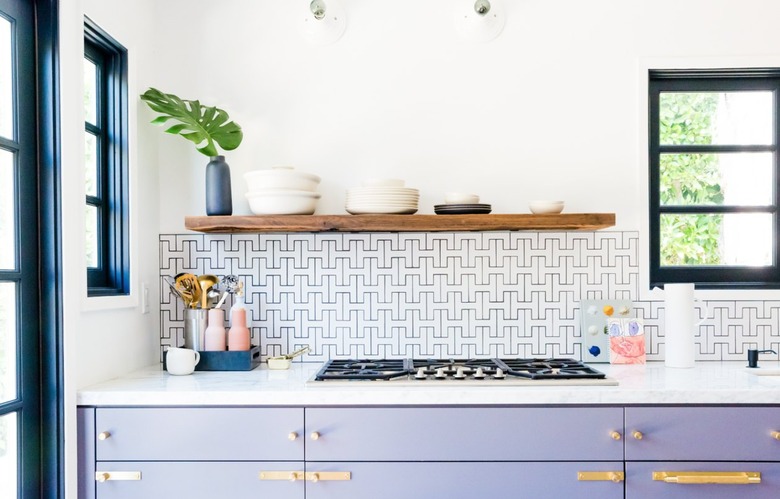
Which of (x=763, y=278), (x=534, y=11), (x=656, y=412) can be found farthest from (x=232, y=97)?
(x=763, y=278)

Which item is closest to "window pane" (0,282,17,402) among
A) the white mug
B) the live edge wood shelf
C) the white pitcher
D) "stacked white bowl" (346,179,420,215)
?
the white mug

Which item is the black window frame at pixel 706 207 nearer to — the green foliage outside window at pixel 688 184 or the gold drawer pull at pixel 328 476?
the green foliage outside window at pixel 688 184

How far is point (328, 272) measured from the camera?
2.78 m

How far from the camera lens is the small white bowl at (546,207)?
8.18 ft

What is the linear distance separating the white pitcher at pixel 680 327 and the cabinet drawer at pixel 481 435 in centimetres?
59

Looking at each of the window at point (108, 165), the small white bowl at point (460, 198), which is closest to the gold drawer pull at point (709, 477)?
the small white bowl at point (460, 198)

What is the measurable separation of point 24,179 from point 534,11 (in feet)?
6.78

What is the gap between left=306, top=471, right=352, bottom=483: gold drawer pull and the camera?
6.84ft

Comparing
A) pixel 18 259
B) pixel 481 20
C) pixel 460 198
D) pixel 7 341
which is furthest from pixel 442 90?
pixel 7 341

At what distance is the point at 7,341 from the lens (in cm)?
188

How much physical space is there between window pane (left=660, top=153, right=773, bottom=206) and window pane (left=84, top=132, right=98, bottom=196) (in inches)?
93.1

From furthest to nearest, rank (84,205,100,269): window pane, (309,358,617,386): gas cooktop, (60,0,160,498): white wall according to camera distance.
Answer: (84,205,100,269): window pane, (309,358,617,386): gas cooktop, (60,0,160,498): white wall

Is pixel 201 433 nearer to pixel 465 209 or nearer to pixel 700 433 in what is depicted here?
pixel 465 209

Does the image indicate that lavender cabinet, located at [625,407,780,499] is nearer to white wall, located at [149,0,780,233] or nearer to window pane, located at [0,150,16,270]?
white wall, located at [149,0,780,233]
